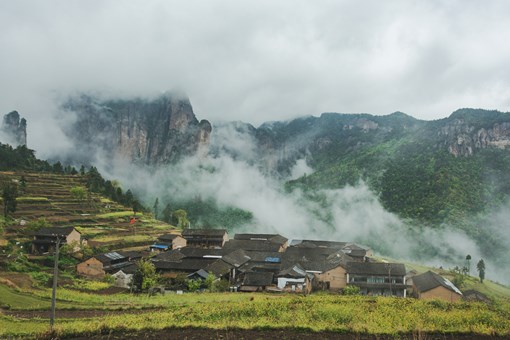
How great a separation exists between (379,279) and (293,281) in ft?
40.0

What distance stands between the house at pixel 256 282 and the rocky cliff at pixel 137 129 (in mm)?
138833

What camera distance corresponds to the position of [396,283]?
5297 centimetres

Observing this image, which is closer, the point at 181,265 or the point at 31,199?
the point at 181,265

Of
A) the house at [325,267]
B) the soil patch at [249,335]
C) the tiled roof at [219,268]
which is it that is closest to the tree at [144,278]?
the tiled roof at [219,268]

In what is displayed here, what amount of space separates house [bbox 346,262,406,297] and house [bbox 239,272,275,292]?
1138 centimetres

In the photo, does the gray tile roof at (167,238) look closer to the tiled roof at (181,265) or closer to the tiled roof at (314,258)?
the tiled roof at (181,265)

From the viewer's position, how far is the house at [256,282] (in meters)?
50.5

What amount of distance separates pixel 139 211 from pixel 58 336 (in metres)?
76.2

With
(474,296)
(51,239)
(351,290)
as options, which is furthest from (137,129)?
(474,296)

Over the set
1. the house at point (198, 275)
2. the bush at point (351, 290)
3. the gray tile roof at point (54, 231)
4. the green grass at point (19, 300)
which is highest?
the gray tile roof at point (54, 231)

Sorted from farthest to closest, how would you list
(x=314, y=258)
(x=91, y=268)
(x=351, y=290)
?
(x=314, y=258)
(x=91, y=268)
(x=351, y=290)

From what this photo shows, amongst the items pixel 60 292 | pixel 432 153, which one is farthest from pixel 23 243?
pixel 432 153

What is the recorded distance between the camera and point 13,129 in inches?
5851

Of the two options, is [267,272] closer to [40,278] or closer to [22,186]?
[40,278]
